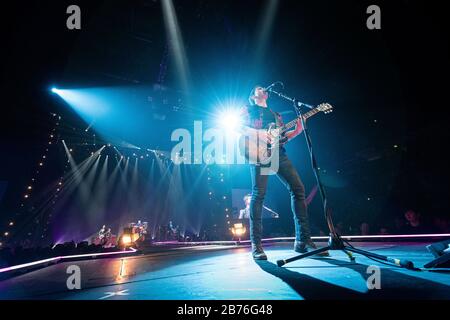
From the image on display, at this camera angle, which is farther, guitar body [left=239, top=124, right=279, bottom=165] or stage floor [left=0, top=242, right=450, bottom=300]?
guitar body [left=239, top=124, right=279, bottom=165]

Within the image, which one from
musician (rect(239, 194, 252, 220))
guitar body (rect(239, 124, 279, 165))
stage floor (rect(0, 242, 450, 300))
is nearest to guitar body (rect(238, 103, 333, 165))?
guitar body (rect(239, 124, 279, 165))

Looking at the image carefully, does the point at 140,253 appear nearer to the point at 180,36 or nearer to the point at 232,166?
the point at 180,36

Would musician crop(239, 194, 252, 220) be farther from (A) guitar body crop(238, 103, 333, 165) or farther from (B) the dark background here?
(A) guitar body crop(238, 103, 333, 165)

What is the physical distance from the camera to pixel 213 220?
1263 cm

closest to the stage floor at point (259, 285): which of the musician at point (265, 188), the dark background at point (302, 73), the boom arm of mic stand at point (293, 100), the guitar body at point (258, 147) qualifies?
the musician at point (265, 188)

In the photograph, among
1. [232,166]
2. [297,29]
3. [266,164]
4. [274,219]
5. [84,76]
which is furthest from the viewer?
[232,166]

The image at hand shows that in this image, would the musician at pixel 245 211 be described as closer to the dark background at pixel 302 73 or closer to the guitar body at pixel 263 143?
the dark background at pixel 302 73

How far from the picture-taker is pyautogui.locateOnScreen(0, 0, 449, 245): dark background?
19.6 ft

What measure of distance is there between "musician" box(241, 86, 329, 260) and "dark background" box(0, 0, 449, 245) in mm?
4192

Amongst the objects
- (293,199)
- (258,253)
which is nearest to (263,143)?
(293,199)

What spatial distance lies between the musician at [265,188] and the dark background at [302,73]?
4.19 m

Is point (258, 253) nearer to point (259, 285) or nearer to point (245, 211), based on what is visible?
point (259, 285)
